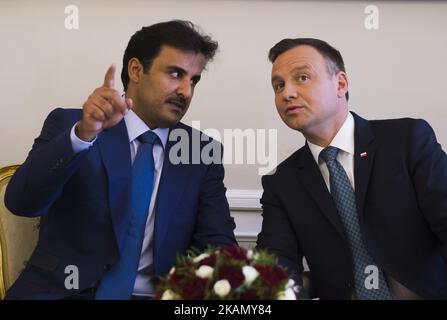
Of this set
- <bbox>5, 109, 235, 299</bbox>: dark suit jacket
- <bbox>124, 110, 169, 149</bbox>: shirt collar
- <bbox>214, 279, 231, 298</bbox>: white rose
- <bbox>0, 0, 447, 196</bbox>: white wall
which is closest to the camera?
<bbox>214, 279, 231, 298</bbox>: white rose

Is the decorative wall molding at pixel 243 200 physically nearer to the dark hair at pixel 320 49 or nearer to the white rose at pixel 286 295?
the dark hair at pixel 320 49

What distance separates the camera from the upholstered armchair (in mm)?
1650

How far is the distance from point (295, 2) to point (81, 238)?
3.74 ft

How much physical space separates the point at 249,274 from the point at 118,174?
0.68 metres

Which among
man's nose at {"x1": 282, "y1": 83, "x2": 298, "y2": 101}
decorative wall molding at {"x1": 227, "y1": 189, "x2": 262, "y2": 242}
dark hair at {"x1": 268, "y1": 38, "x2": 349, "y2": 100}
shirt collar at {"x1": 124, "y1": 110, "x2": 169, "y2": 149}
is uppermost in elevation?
dark hair at {"x1": 268, "y1": 38, "x2": 349, "y2": 100}

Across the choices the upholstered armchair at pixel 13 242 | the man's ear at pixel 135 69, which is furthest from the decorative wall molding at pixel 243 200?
the upholstered armchair at pixel 13 242

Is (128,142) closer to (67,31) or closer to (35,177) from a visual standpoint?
(35,177)

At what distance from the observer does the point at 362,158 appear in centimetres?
160

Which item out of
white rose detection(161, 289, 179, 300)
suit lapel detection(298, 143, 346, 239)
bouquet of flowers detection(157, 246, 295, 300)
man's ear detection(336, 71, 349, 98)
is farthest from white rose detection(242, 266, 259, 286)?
man's ear detection(336, 71, 349, 98)

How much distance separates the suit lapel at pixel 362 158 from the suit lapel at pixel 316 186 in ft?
0.23

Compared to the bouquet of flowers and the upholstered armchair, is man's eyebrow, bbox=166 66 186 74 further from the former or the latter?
the bouquet of flowers

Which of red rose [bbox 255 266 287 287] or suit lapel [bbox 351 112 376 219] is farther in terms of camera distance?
suit lapel [bbox 351 112 376 219]

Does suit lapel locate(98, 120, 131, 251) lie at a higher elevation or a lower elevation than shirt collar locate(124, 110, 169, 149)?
lower

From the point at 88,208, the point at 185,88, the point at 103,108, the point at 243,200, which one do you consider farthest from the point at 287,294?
the point at 243,200
